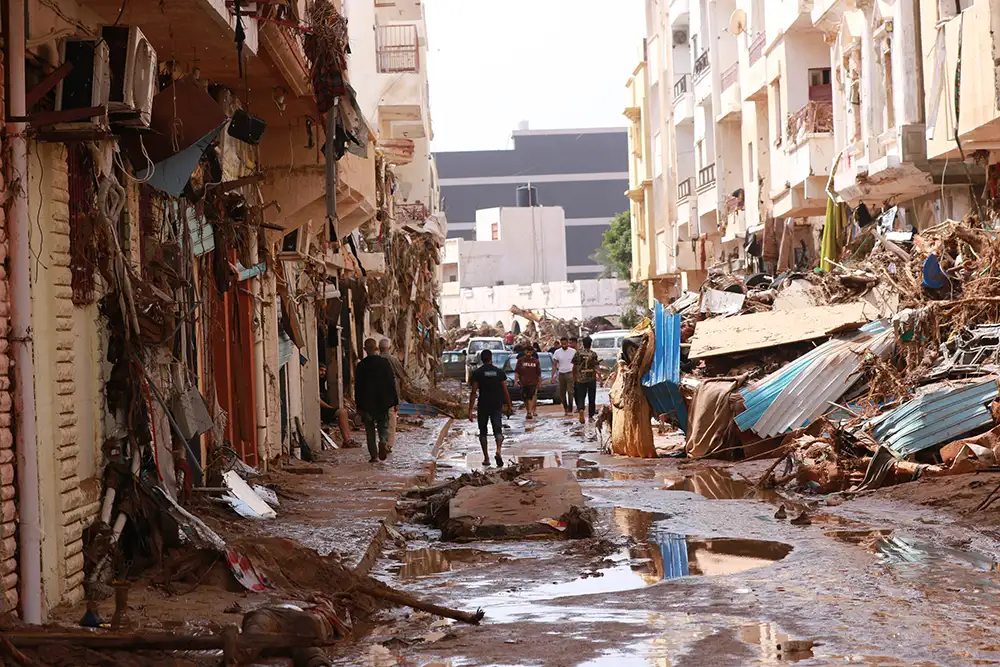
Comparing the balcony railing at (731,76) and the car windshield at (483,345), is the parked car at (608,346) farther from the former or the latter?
the balcony railing at (731,76)

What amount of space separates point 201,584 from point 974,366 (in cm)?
998

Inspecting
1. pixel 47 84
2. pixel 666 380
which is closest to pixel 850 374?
pixel 666 380

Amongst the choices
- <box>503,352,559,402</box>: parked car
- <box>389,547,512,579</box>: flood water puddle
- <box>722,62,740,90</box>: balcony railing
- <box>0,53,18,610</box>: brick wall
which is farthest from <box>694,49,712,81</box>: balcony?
<box>0,53,18,610</box>: brick wall

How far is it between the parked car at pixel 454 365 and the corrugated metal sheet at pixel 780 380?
87.3 feet

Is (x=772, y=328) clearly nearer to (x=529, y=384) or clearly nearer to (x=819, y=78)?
(x=529, y=384)

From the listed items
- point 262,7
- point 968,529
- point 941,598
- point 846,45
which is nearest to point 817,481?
point 968,529

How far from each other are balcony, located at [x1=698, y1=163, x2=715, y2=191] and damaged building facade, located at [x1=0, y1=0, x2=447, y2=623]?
23.8 metres

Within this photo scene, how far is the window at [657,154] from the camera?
166 ft

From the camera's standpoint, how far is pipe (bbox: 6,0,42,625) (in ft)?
24.4

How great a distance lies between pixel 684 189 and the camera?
147 feet

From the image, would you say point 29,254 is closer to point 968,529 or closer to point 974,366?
point 968,529

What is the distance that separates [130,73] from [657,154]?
44635mm

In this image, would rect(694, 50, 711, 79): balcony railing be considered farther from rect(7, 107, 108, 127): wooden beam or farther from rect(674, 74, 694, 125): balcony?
rect(7, 107, 108, 127): wooden beam

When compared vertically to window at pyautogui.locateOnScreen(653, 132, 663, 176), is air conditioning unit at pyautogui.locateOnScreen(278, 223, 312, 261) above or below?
below
